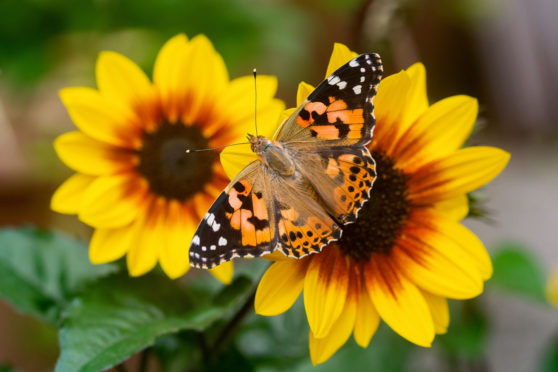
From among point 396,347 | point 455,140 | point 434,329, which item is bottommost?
point 396,347

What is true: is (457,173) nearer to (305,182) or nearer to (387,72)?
(305,182)

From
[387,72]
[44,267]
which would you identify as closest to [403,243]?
[44,267]

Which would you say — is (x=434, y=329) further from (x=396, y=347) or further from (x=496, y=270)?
(x=496, y=270)

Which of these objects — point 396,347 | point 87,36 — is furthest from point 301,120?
point 87,36

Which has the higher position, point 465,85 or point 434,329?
point 434,329

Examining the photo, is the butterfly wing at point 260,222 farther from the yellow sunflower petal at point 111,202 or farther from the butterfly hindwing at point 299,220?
the yellow sunflower petal at point 111,202

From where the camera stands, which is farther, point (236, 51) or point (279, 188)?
point (236, 51)

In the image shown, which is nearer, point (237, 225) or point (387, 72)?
point (237, 225)
